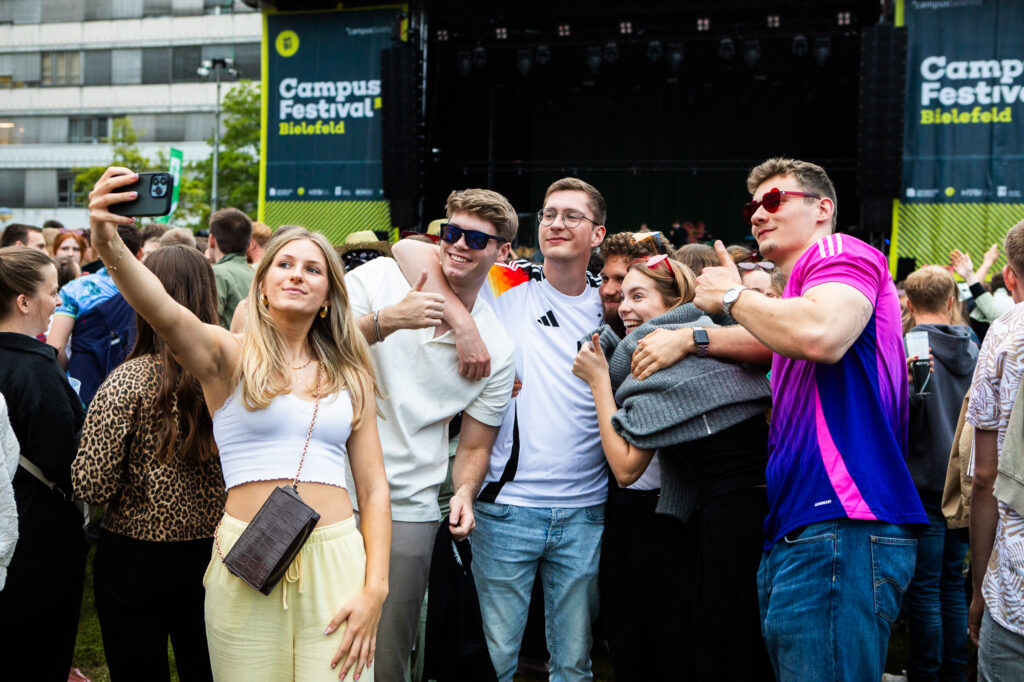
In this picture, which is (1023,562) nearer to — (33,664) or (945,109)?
(33,664)

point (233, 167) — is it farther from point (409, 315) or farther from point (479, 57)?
point (409, 315)

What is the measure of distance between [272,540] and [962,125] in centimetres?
1095

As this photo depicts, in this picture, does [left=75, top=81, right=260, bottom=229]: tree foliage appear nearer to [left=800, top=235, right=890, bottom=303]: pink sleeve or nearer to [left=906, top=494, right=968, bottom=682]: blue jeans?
[left=906, top=494, right=968, bottom=682]: blue jeans

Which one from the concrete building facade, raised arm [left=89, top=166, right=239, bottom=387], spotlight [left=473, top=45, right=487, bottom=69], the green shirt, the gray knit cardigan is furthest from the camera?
the concrete building facade

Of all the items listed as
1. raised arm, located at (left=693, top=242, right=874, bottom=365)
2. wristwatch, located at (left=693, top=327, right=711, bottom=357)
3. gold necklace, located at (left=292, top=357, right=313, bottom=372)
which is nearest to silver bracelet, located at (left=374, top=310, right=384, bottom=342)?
gold necklace, located at (left=292, top=357, right=313, bottom=372)

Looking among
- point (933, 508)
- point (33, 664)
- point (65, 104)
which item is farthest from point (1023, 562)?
point (65, 104)

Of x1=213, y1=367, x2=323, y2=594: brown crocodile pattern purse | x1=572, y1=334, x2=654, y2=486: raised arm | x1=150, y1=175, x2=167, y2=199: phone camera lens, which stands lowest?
x1=213, y1=367, x2=323, y2=594: brown crocodile pattern purse

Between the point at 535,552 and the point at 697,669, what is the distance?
0.66 meters

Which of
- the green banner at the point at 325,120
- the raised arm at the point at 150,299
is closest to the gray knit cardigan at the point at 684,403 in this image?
the raised arm at the point at 150,299

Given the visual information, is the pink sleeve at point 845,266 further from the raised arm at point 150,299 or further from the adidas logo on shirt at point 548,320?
the raised arm at point 150,299

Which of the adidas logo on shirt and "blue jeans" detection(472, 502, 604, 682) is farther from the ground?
the adidas logo on shirt

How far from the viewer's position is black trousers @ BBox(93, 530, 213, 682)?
8.59ft

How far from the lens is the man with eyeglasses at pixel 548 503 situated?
9.66 feet

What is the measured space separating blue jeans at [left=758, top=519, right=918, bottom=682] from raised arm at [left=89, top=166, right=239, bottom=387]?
1.57 meters
